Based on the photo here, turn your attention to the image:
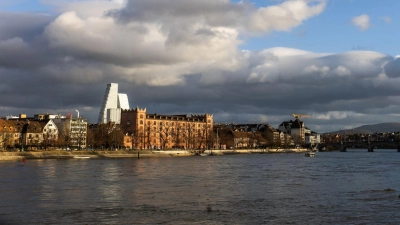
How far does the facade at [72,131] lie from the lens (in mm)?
155375

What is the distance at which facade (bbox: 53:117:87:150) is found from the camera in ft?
510

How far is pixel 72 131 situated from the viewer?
181m

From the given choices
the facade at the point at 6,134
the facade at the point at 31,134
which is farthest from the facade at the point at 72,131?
the facade at the point at 6,134

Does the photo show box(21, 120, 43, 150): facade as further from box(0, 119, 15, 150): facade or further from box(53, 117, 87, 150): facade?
box(53, 117, 87, 150): facade

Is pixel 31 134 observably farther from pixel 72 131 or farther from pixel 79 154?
pixel 79 154

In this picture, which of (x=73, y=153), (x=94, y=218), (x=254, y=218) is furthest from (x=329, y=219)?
(x=73, y=153)

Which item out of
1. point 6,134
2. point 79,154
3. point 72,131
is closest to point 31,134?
point 6,134

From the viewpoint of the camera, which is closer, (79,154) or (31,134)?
(79,154)

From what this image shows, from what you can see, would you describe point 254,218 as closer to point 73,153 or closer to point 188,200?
point 188,200

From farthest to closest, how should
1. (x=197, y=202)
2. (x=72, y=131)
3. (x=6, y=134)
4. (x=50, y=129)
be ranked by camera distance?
1. (x=72, y=131)
2. (x=50, y=129)
3. (x=6, y=134)
4. (x=197, y=202)

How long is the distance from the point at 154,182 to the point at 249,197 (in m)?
15.9

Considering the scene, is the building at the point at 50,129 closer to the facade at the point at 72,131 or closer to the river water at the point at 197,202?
the facade at the point at 72,131

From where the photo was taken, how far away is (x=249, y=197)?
42062mm

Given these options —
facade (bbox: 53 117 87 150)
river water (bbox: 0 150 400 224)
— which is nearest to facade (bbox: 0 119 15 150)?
facade (bbox: 53 117 87 150)
